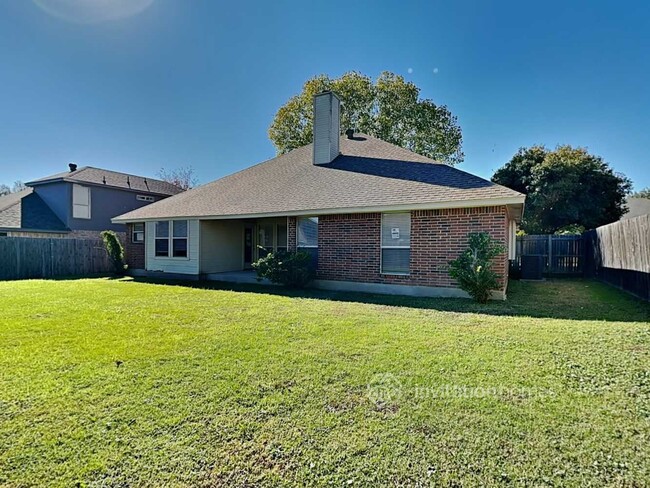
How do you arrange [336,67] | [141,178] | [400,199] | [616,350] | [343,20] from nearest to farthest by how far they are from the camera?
1. [616,350]
2. [400,199]
3. [343,20]
4. [336,67]
5. [141,178]

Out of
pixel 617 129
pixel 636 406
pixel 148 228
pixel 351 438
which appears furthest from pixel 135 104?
pixel 617 129

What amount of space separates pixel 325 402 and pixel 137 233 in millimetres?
15057

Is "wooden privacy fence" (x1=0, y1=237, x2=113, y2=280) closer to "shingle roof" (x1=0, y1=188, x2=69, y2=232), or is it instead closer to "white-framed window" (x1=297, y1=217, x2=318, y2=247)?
"shingle roof" (x1=0, y1=188, x2=69, y2=232)

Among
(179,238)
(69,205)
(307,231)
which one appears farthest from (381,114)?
(69,205)

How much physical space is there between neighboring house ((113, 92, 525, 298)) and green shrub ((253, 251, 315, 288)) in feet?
1.45

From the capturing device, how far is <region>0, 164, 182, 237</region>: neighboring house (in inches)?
714

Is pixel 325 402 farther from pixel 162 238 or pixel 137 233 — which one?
pixel 137 233

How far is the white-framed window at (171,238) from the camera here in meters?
13.4

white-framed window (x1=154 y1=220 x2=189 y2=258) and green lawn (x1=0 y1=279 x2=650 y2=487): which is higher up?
white-framed window (x1=154 y1=220 x2=189 y2=258)

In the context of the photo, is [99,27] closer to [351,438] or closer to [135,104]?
[135,104]

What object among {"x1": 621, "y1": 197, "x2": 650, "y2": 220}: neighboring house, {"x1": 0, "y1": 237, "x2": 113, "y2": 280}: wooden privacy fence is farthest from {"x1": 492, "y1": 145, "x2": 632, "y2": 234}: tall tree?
{"x1": 0, "y1": 237, "x2": 113, "y2": 280}: wooden privacy fence

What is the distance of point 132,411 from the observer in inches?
120

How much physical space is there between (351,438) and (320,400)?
612 mm

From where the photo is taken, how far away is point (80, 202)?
19.6m
